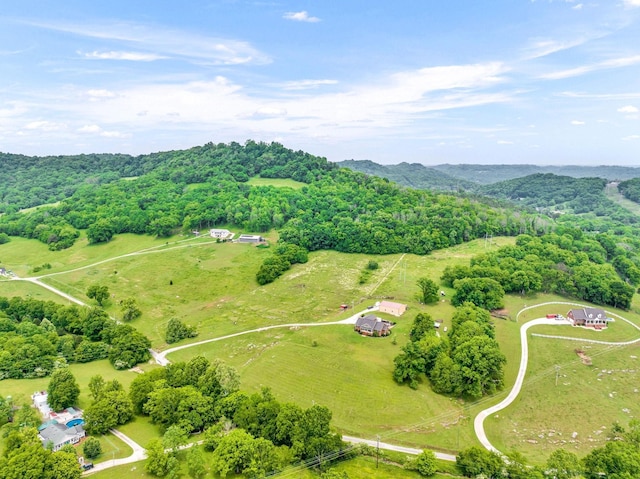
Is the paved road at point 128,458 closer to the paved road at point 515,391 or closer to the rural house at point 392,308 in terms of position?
the paved road at point 515,391

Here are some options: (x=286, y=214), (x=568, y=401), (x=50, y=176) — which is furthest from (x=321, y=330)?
(x=50, y=176)

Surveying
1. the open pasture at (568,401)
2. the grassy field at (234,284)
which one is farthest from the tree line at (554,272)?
the open pasture at (568,401)

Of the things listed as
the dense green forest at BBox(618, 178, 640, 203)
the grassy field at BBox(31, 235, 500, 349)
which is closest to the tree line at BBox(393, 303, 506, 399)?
the grassy field at BBox(31, 235, 500, 349)

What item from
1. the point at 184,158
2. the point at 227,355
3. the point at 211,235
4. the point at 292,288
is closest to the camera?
the point at 227,355

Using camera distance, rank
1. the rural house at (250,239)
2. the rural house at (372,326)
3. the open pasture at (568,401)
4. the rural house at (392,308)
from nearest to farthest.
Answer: the open pasture at (568,401)
the rural house at (372,326)
the rural house at (392,308)
the rural house at (250,239)

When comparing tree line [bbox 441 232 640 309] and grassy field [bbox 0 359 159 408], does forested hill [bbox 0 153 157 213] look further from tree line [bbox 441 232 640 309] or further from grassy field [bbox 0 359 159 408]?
Result: tree line [bbox 441 232 640 309]

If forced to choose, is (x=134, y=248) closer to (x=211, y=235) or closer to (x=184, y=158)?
(x=211, y=235)

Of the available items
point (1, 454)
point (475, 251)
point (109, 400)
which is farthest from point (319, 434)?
point (475, 251)
